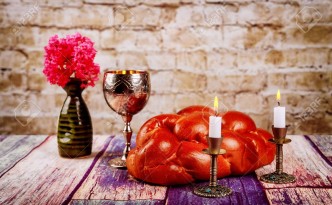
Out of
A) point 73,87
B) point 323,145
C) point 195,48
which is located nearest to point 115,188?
point 73,87

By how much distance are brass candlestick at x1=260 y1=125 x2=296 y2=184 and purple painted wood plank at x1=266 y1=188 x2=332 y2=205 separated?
0.22 feet

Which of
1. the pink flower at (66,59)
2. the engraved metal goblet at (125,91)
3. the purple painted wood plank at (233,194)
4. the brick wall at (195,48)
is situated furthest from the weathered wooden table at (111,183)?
the brick wall at (195,48)

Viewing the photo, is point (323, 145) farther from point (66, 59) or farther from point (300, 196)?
point (66, 59)

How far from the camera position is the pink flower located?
155 cm

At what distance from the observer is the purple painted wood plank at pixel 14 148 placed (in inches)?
59.2

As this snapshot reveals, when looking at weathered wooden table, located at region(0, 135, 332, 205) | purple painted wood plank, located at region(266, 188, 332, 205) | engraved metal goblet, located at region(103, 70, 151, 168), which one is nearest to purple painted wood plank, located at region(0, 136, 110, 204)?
weathered wooden table, located at region(0, 135, 332, 205)

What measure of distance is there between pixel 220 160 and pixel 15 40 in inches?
63.0

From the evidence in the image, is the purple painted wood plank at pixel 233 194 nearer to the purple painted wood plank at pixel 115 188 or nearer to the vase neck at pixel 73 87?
the purple painted wood plank at pixel 115 188

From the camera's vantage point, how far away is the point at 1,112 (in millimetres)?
2674

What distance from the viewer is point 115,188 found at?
1.25m

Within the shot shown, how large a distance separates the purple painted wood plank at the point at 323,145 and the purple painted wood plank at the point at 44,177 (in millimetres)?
649

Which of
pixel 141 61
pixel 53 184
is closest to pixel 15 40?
pixel 141 61

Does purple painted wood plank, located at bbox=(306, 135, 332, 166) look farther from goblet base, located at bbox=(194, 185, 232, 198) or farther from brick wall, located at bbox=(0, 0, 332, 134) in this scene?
brick wall, located at bbox=(0, 0, 332, 134)

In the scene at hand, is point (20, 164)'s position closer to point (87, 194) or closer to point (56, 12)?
point (87, 194)
